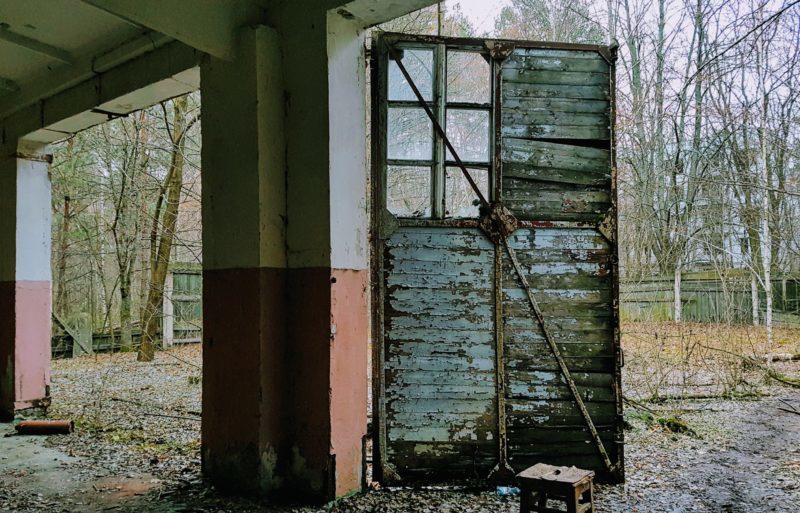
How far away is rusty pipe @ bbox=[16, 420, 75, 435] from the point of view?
514 centimetres

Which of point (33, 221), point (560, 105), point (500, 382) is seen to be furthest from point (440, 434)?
point (33, 221)

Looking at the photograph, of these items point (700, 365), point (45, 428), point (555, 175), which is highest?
point (555, 175)

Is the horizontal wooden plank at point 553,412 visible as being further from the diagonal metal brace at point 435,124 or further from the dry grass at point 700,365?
the dry grass at point 700,365

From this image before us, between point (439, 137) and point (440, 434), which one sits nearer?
point (440, 434)

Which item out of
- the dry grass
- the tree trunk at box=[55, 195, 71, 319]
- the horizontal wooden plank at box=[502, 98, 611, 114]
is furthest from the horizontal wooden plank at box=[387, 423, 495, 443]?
the tree trunk at box=[55, 195, 71, 319]

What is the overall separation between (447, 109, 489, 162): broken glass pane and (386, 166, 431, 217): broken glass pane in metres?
0.27

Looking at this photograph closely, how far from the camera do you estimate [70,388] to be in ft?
24.5

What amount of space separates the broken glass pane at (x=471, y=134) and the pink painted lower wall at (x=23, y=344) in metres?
4.78

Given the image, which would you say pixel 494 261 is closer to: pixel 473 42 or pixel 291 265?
pixel 291 265

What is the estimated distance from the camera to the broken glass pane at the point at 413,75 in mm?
3846

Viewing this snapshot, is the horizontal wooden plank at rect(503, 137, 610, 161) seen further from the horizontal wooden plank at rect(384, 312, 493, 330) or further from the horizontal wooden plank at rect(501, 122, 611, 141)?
the horizontal wooden plank at rect(384, 312, 493, 330)

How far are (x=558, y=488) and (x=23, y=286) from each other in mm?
5636

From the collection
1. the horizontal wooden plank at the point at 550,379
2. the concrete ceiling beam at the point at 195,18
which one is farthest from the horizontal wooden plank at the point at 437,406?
the concrete ceiling beam at the point at 195,18

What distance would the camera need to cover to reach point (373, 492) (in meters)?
3.58
